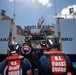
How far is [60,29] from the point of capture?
11.3 meters

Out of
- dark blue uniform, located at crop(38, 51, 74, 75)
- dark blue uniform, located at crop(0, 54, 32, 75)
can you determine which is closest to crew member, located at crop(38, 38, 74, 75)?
dark blue uniform, located at crop(38, 51, 74, 75)

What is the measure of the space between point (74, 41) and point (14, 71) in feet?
27.1

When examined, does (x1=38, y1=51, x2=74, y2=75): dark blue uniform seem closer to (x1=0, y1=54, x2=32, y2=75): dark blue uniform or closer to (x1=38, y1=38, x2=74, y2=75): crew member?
(x1=38, y1=38, x2=74, y2=75): crew member

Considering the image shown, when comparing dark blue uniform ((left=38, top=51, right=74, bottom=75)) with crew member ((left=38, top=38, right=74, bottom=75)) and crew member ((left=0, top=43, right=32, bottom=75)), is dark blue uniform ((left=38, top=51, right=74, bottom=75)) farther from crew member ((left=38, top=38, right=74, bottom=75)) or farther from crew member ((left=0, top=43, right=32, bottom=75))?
crew member ((left=0, top=43, right=32, bottom=75))

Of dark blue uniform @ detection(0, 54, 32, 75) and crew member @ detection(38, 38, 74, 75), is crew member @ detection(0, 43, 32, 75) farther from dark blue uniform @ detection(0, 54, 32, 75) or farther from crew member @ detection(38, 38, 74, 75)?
crew member @ detection(38, 38, 74, 75)

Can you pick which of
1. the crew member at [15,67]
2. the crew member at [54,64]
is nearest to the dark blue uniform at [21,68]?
the crew member at [15,67]

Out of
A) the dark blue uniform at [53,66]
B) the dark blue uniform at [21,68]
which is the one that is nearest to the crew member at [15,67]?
the dark blue uniform at [21,68]

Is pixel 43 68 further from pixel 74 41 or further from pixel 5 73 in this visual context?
pixel 74 41

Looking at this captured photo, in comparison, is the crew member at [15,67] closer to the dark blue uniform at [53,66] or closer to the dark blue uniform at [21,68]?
the dark blue uniform at [21,68]

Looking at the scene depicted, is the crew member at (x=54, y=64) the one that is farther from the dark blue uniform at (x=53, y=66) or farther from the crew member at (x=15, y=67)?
the crew member at (x=15, y=67)

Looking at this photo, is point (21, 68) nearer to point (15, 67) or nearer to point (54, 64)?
point (15, 67)

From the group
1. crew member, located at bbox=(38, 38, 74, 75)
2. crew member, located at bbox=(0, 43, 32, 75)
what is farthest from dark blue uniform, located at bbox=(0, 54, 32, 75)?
crew member, located at bbox=(38, 38, 74, 75)

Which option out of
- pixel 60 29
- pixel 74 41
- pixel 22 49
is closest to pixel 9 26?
pixel 60 29

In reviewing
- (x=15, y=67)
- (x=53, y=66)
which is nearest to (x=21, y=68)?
(x=15, y=67)
